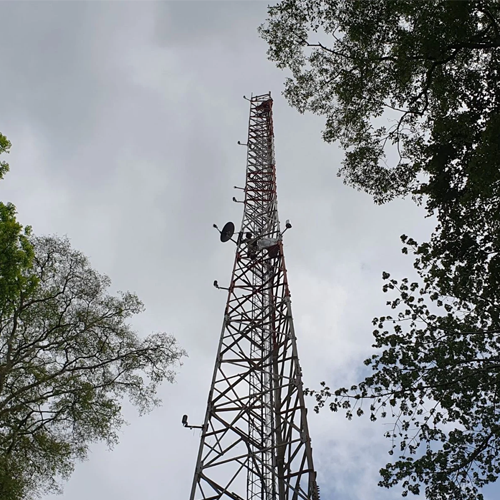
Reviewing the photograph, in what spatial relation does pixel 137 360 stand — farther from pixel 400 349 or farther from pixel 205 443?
pixel 400 349

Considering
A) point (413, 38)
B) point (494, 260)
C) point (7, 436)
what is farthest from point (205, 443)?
point (413, 38)

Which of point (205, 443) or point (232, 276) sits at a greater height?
point (232, 276)

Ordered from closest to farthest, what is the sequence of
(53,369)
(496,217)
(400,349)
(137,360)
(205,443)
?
(496,217) < (400,349) < (205,443) < (53,369) < (137,360)

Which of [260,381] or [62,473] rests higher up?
[260,381]

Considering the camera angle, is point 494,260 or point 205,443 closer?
point 494,260

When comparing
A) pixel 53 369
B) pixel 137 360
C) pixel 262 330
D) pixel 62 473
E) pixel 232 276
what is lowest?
pixel 62 473

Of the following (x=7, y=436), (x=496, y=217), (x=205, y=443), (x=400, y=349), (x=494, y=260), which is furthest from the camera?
(x=7, y=436)

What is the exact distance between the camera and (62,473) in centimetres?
1045

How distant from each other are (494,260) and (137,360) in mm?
8690

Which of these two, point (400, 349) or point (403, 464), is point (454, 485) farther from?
point (400, 349)

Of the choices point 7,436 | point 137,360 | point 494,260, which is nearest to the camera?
point 494,260

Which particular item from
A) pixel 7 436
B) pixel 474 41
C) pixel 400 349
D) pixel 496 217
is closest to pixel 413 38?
pixel 474 41

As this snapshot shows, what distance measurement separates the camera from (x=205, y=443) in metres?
8.73

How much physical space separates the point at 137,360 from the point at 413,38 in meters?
9.56
